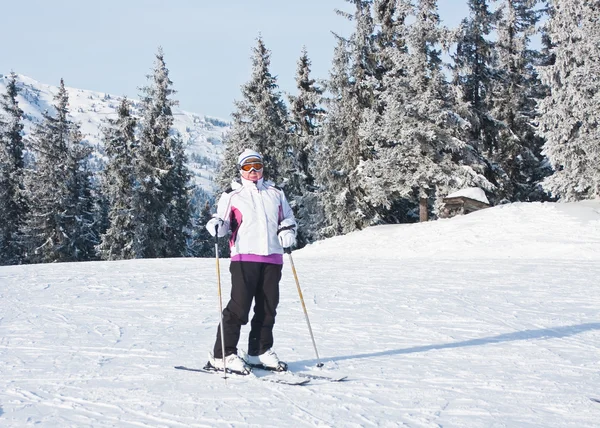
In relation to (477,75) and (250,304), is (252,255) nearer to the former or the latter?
(250,304)

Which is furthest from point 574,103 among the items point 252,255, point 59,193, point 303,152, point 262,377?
point 59,193

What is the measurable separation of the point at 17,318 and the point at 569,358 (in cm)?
686

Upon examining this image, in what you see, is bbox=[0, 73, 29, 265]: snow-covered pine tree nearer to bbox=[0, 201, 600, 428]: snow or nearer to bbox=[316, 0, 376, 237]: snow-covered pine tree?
bbox=[316, 0, 376, 237]: snow-covered pine tree

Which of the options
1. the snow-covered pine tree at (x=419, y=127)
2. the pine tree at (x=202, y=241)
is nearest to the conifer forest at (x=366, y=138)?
the snow-covered pine tree at (x=419, y=127)

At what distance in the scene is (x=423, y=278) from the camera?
474 inches

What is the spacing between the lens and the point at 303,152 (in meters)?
35.7

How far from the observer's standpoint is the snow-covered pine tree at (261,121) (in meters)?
33.4

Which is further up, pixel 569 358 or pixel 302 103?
pixel 302 103

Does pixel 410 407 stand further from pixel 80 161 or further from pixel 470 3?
pixel 80 161

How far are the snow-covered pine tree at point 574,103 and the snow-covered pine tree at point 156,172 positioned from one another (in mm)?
20569

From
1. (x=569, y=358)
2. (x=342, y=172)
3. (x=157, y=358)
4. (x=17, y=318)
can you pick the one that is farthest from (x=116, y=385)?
(x=342, y=172)

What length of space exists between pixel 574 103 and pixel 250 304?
2258cm

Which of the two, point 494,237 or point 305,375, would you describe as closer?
point 305,375

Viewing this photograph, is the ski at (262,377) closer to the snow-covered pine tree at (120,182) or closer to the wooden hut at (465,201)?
the wooden hut at (465,201)
